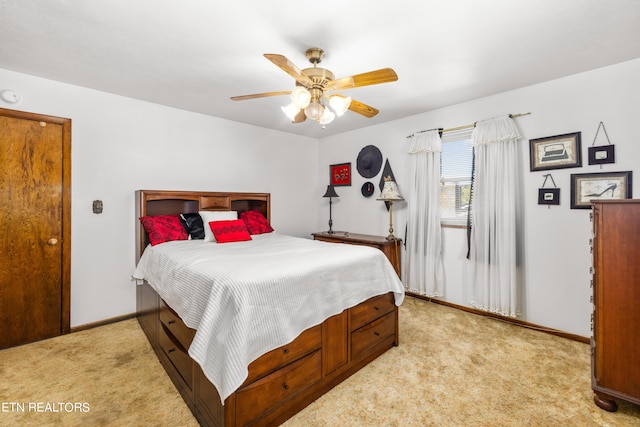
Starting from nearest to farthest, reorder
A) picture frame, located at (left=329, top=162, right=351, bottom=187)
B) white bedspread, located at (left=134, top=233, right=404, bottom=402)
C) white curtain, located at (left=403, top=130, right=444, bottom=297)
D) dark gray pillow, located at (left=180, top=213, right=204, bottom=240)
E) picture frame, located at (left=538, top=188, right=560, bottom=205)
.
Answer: white bedspread, located at (left=134, top=233, right=404, bottom=402)
picture frame, located at (left=538, top=188, right=560, bottom=205)
dark gray pillow, located at (left=180, top=213, right=204, bottom=240)
white curtain, located at (left=403, top=130, right=444, bottom=297)
picture frame, located at (left=329, top=162, right=351, bottom=187)

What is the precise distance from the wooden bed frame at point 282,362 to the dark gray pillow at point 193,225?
676mm

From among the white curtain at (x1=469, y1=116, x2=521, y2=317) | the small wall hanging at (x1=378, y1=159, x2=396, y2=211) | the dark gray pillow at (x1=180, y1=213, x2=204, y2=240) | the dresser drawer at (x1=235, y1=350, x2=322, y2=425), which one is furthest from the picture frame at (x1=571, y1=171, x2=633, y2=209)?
the dark gray pillow at (x1=180, y1=213, x2=204, y2=240)

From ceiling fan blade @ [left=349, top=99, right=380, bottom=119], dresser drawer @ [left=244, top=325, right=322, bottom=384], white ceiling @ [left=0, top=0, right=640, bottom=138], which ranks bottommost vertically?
dresser drawer @ [left=244, top=325, right=322, bottom=384]

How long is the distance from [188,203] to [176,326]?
2001 millimetres

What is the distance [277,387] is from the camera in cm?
163

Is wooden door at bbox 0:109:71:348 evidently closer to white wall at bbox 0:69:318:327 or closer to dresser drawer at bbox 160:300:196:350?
white wall at bbox 0:69:318:327

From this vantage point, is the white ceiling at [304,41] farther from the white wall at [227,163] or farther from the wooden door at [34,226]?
the wooden door at [34,226]

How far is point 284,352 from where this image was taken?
1665mm

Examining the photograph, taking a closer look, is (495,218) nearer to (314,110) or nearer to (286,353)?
(314,110)

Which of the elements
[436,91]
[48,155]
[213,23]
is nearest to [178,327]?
[213,23]

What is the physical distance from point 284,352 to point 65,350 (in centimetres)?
223

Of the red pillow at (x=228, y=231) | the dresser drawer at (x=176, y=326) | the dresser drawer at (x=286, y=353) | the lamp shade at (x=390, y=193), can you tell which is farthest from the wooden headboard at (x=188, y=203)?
the dresser drawer at (x=286, y=353)

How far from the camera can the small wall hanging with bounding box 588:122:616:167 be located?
2.47 metres

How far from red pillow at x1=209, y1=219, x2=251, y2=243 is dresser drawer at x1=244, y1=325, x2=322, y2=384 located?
1.62 meters
